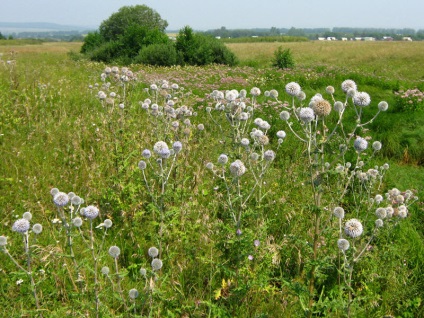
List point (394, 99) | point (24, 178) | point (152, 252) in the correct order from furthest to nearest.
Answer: point (394, 99) → point (24, 178) → point (152, 252)

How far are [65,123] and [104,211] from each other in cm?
234

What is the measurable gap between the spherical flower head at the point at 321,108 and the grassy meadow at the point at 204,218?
78 millimetres

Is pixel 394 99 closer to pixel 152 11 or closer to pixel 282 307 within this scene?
pixel 282 307

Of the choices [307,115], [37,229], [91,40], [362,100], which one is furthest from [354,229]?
[91,40]

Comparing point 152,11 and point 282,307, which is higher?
point 152,11

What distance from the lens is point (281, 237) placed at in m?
3.51

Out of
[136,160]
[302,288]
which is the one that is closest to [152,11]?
[136,160]

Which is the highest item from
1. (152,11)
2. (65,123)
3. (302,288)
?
(152,11)

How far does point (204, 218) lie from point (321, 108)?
1.52 metres

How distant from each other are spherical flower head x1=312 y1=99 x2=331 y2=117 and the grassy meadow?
0.08 metres

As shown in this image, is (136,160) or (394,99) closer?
(136,160)

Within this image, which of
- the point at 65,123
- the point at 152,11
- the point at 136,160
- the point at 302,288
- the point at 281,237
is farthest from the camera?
the point at 152,11

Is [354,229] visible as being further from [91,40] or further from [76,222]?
[91,40]

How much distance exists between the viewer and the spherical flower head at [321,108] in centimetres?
231
